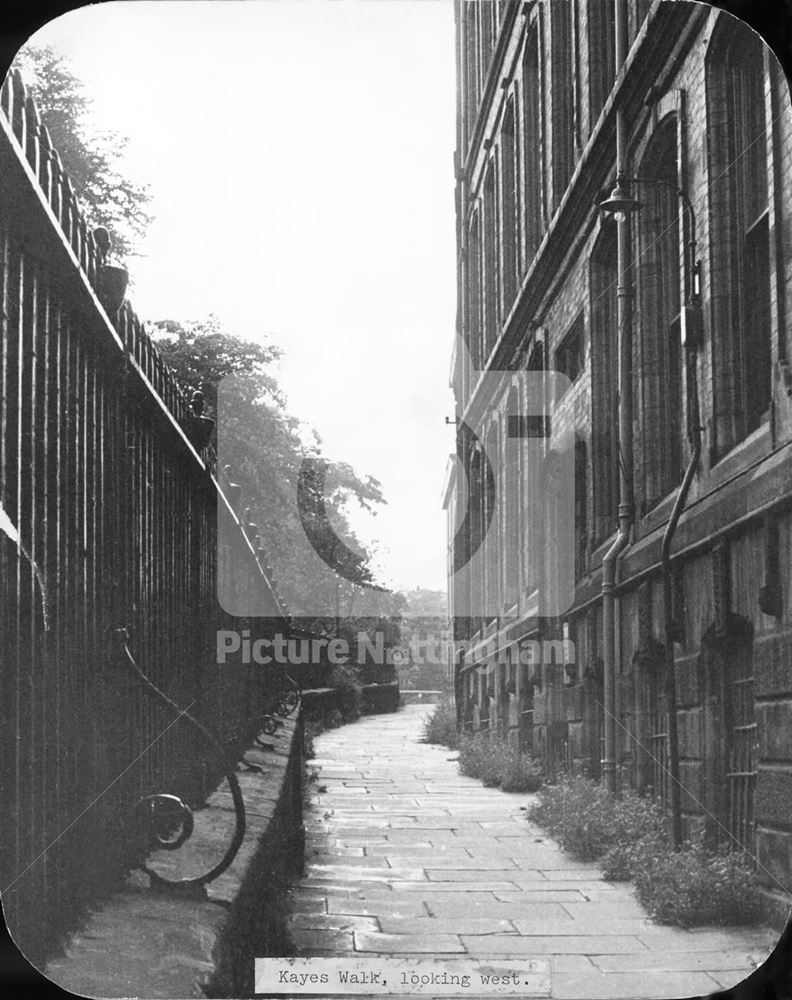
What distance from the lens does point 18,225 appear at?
2377 mm

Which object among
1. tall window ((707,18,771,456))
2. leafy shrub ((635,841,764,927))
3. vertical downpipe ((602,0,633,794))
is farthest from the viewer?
vertical downpipe ((602,0,633,794))

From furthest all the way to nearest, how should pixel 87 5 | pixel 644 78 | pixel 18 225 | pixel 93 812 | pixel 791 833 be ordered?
pixel 644 78
pixel 87 5
pixel 791 833
pixel 93 812
pixel 18 225

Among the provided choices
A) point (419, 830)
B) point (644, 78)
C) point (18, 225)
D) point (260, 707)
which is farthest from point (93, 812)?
point (644, 78)

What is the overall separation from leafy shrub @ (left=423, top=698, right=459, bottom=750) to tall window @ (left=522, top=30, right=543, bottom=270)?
1.53 meters

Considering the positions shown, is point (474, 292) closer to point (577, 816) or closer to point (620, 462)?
point (620, 462)

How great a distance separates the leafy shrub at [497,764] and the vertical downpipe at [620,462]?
0.25 metres

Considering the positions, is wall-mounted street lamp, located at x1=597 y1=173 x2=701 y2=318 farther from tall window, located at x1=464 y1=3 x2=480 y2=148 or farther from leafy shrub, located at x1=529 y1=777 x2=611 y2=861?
leafy shrub, located at x1=529 y1=777 x2=611 y2=861

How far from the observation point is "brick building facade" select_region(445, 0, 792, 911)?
3051 mm

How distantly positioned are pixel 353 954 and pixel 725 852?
993mm

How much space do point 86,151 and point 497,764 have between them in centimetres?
216

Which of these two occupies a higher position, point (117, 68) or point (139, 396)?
point (117, 68)

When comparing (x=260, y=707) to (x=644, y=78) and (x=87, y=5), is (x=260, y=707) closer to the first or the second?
(x=87, y=5)
